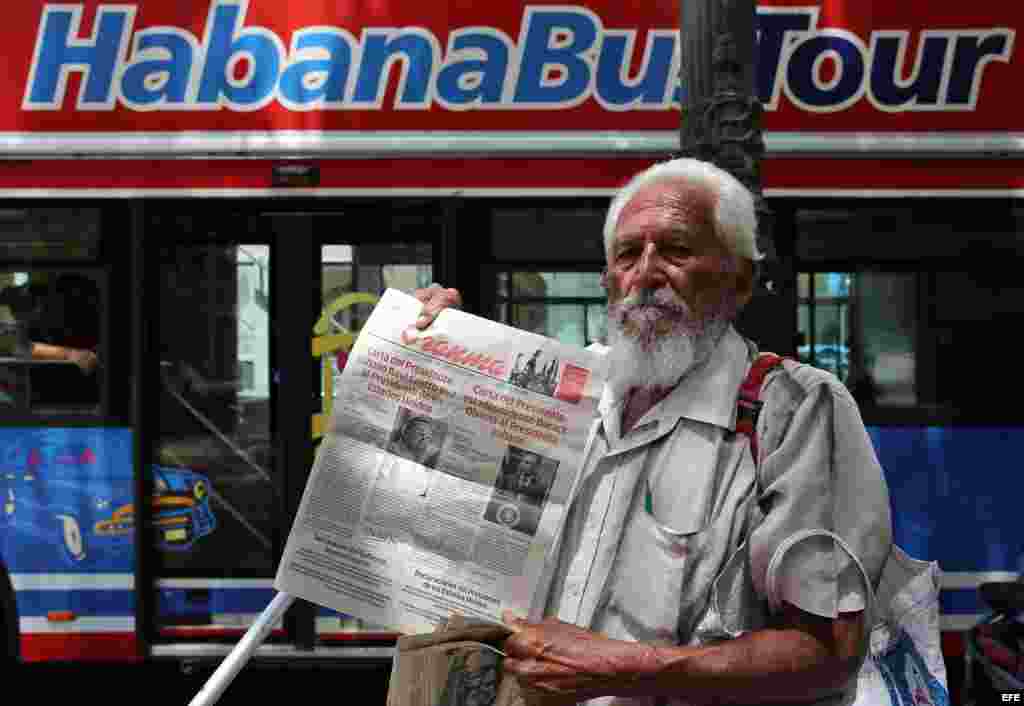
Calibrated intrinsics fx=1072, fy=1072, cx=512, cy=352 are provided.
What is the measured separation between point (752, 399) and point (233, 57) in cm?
410

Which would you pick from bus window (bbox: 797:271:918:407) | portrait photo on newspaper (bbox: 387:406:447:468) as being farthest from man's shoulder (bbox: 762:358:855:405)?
bus window (bbox: 797:271:918:407)

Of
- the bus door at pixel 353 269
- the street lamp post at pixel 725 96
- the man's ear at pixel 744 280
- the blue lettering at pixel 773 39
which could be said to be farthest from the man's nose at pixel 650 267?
the blue lettering at pixel 773 39

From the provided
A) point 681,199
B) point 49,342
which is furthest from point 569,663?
point 49,342

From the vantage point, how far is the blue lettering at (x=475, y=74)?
498cm

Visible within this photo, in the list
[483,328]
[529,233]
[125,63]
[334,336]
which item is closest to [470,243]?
[529,233]

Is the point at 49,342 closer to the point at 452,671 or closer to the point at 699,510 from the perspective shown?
the point at 452,671

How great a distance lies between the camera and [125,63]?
4.98 metres

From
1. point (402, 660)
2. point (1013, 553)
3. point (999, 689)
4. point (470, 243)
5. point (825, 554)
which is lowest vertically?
point (999, 689)

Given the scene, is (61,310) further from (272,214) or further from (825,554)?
(825,554)

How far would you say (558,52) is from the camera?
498cm

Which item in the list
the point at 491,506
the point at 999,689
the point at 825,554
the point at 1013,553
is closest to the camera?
the point at 825,554

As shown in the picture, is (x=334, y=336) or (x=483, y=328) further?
(x=334, y=336)

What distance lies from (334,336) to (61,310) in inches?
50.5

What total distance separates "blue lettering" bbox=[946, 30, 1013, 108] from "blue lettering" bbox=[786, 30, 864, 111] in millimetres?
421
